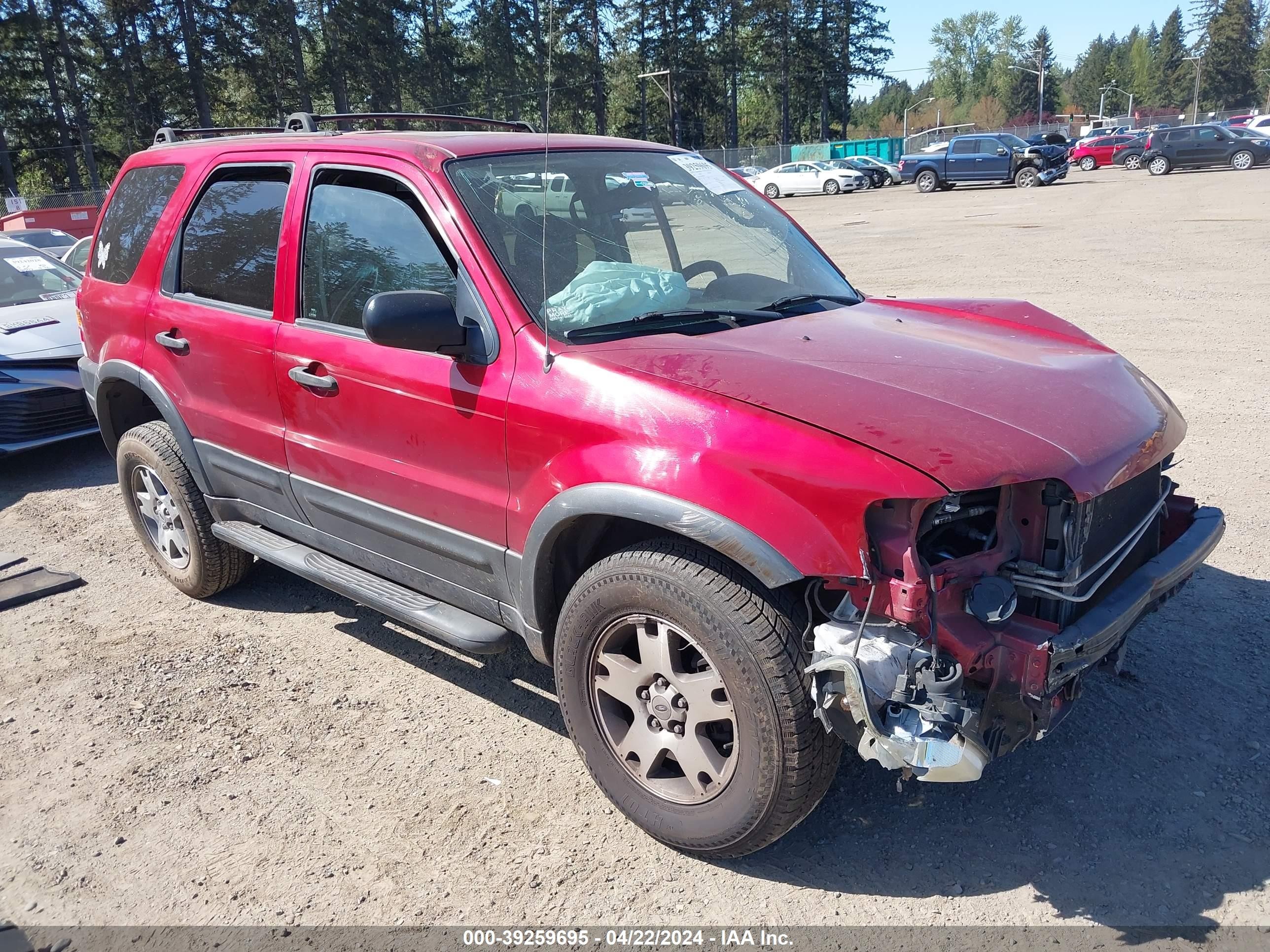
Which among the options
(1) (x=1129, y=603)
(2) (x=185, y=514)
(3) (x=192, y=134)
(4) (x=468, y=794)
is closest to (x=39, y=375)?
(3) (x=192, y=134)

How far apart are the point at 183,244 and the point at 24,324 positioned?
4321 mm

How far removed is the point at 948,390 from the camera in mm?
2725

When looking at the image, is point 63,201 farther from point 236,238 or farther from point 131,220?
point 236,238

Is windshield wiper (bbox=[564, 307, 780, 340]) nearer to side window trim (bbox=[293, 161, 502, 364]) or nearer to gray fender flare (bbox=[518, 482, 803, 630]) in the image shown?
side window trim (bbox=[293, 161, 502, 364])

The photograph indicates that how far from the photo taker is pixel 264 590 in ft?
16.4

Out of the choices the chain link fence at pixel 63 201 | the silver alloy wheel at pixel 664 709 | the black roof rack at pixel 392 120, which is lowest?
the silver alloy wheel at pixel 664 709

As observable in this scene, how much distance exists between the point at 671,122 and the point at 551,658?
6644 cm

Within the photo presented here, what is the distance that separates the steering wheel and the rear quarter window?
2528mm

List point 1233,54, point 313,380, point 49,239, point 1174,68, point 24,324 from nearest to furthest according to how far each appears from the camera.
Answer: point 313,380 → point 24,324 → point 49,239 → point 1233,54 → point 1174,68

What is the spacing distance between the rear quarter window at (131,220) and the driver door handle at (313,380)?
1523 mm

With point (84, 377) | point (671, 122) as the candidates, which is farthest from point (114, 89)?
point (84, 377)

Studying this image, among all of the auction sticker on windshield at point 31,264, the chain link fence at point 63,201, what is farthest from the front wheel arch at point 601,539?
the chain link fence at point 63,201

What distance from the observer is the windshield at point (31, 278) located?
8172 millimetres

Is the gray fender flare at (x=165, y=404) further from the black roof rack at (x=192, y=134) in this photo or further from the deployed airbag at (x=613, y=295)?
the deployed airbag at (x=613, y=295)
